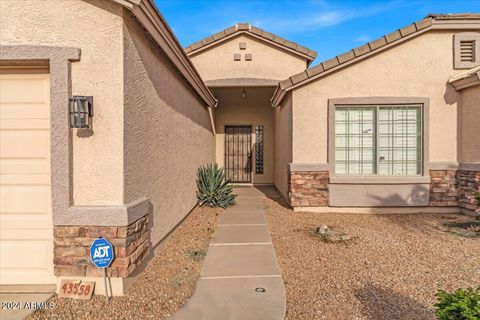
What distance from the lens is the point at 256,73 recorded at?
37.4ft

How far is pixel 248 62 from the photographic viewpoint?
11.4 metres

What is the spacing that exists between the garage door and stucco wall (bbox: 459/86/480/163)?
8.61 metres

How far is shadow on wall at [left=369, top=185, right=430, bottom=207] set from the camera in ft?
23.3

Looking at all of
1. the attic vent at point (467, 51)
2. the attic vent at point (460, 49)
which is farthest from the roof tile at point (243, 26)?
the attic vent at point (467, 51)

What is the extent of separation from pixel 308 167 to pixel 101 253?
5.50 metres

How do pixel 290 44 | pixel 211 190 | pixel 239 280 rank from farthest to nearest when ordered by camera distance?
1. pixel 290 44
2. pixel 211 190
3. pixel 239 280

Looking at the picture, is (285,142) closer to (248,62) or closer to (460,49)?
(248,62)

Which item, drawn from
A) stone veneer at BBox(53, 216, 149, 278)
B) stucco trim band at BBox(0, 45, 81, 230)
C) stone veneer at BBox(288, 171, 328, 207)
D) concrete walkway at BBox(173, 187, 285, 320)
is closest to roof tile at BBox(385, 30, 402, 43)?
stone veneer at BBox(288, 171, 328, 207)

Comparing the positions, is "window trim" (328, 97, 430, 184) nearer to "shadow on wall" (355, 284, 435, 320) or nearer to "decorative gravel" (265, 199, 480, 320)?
"decorative gravel" (265, 199, 480, 320)

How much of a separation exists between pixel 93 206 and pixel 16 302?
4.22 feet

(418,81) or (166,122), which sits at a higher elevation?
(418,81)

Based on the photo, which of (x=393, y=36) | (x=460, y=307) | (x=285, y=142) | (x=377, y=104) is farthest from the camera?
(x=285, y=142)

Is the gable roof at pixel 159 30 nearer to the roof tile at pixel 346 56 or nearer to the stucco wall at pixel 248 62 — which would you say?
the roof tile at pixel 346 56

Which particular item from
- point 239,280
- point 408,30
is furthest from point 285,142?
point 239,280
